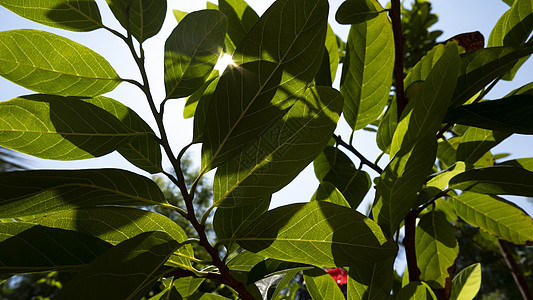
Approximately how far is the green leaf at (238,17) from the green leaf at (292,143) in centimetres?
34

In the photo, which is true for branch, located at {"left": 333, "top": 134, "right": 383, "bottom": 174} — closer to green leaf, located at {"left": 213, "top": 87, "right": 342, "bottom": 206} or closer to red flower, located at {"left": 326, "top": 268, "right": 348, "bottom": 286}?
green leaf, located at {"left": 213, "top": 87, "right": 342, "bottom": 206}

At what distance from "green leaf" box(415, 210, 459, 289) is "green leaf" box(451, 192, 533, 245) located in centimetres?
5

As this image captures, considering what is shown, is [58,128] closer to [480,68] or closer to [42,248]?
[42,248]

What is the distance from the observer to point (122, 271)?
1.15 feet

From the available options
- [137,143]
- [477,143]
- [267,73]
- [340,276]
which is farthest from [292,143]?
[340,276]

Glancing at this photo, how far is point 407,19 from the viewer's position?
90.4 inches

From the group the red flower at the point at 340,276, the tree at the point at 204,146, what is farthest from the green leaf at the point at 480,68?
the red flower at the point at 340,276

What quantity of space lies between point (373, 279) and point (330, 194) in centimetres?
12

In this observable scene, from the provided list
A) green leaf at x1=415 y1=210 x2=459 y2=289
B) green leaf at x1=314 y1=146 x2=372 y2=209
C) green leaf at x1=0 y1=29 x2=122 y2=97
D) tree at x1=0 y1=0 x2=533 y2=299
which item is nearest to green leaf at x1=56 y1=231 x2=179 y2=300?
tree at x1=0 y1=0 x2=533 y2=299

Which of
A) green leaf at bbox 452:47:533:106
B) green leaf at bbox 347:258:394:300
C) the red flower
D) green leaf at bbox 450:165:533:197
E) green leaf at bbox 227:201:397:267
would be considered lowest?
the red flower

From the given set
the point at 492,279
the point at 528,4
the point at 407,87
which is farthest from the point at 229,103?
the point at 492,279

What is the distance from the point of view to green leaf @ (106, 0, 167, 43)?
1.57ft

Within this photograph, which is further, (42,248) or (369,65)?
(369,65)

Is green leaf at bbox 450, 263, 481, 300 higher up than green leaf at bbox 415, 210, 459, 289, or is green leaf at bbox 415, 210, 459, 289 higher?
green leaf at bbox 415, 210, 459, 289
